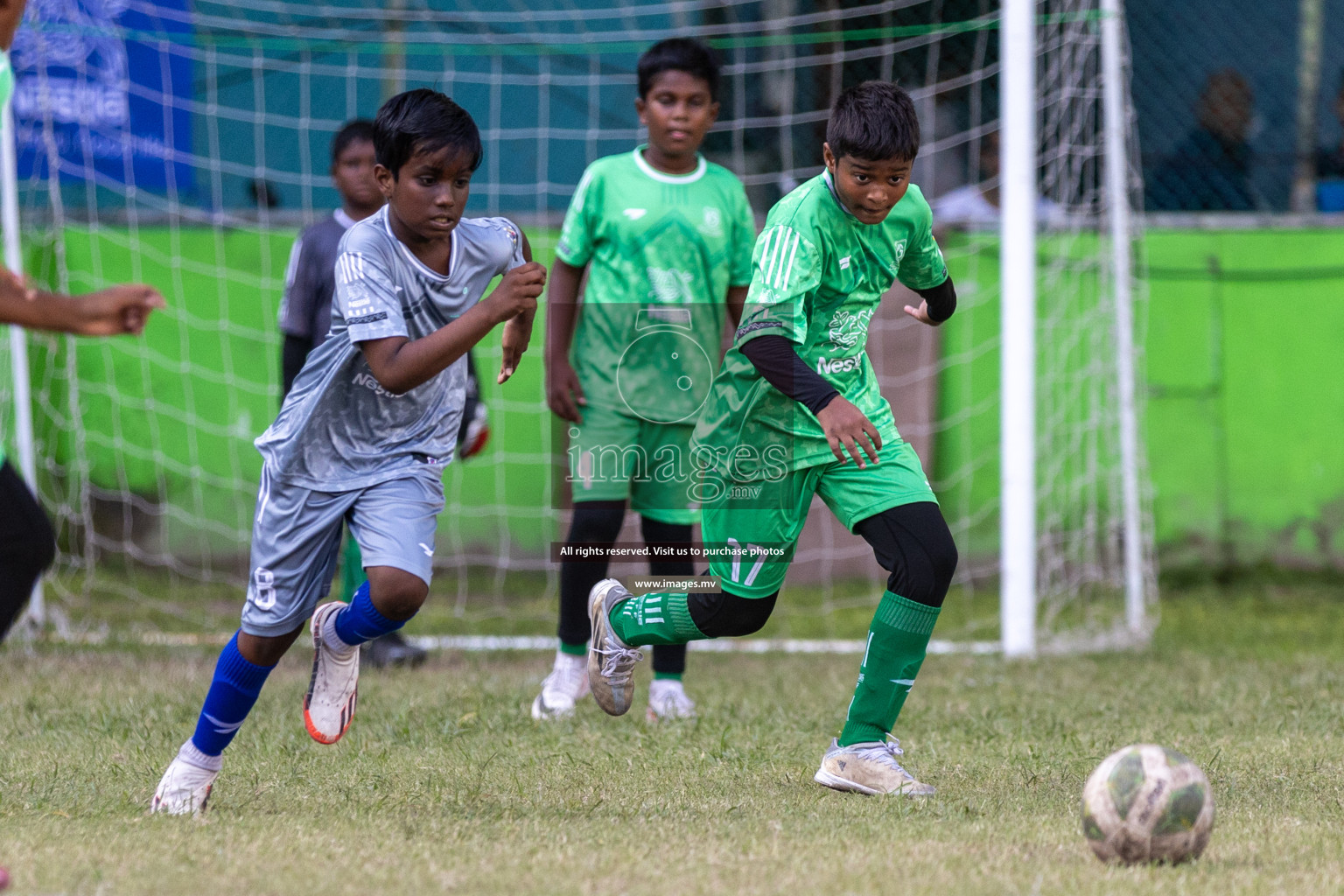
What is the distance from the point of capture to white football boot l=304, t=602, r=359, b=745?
3613 mm

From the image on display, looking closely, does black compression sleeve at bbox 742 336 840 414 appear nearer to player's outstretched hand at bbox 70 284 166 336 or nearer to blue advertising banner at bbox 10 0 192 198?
player's outstretched hand at bbox 70 284 166 336

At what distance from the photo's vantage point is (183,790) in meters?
3.35

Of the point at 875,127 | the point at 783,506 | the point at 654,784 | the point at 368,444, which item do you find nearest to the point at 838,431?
the point at 783,506

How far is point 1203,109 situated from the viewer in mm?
8867

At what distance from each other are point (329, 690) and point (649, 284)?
174cm

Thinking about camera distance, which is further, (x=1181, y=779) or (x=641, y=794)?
(x=641, y=794)

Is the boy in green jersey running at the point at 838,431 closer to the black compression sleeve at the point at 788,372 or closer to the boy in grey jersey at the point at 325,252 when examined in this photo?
the black compression sleeve at the point at 788,372

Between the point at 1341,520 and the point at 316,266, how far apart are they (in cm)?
576

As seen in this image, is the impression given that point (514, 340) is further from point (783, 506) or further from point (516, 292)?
point (783, 506)

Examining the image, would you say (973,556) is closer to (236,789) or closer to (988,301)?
(988,301)

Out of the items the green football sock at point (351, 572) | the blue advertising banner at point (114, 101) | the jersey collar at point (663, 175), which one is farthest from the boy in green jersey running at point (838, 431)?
the blue advertising banner at point (114, 101)

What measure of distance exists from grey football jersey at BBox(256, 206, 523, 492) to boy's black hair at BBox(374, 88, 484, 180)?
18cm

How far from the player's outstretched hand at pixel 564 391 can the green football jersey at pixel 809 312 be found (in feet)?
3.10

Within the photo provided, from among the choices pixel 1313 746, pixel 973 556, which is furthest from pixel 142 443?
pixel 1313 746
